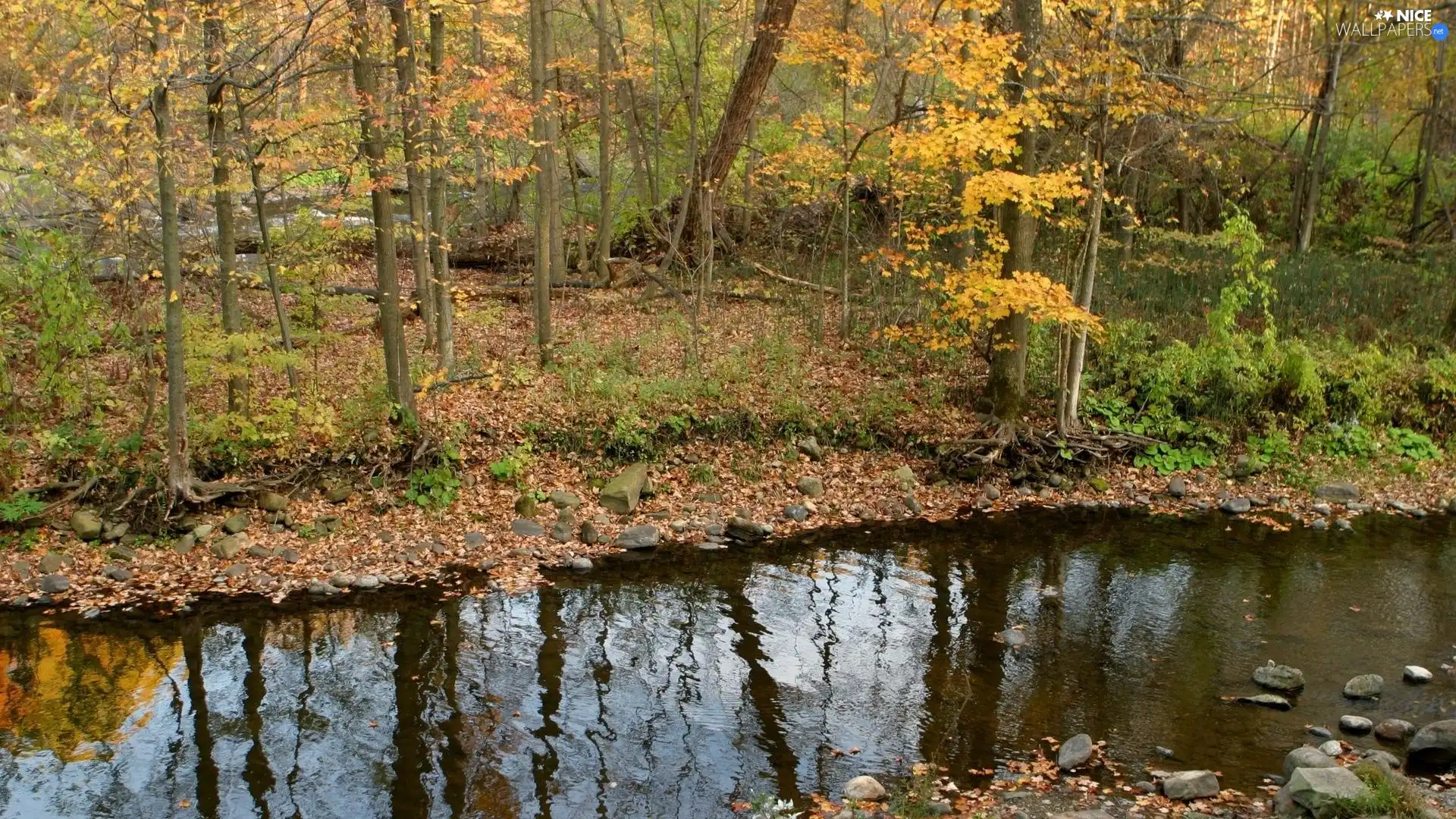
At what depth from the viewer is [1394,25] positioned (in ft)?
65.5

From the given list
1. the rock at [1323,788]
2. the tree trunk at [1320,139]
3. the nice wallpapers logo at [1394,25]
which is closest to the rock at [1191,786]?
the rock at [1323,788]

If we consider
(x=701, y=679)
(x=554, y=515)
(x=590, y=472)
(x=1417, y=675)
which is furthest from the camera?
(x=590, y=472)

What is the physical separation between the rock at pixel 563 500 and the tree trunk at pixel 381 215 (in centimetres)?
208

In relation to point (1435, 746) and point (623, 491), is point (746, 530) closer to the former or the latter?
point (623, 491)

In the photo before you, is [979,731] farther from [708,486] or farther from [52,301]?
[52,301]

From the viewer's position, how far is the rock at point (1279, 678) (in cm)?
792

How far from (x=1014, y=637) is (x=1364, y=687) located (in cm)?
275

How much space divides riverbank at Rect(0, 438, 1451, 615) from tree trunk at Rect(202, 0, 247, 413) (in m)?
1.51

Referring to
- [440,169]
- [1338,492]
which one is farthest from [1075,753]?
[440,169]

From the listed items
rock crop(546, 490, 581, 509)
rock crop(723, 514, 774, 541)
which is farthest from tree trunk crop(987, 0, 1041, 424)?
rock crop(546, 490, 581, 509)

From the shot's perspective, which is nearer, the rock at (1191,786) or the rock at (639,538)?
the rock at (1191,786)

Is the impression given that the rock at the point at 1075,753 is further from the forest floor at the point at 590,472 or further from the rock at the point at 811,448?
the rock at the point at 811,448

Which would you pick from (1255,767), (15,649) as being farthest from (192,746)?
(1255,767)

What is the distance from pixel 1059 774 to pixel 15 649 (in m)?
8.81
